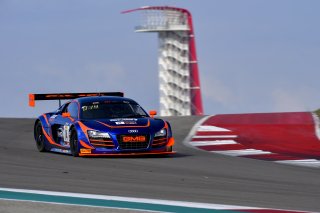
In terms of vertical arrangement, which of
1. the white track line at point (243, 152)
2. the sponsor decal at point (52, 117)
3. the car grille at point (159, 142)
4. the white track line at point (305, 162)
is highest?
the sponsor decal at point (52, 117)

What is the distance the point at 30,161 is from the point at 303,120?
10.3 meters

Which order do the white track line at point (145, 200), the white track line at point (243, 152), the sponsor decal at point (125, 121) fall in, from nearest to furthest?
the white track line at point (145, 200) < the sponsor decal at point (125, 121) < the white track line at point (243, 152)

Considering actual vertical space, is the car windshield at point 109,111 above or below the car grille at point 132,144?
above

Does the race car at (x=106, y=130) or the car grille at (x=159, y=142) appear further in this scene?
the car grille at (x=159, y=142)

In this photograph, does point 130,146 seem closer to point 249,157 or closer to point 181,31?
point 249,157

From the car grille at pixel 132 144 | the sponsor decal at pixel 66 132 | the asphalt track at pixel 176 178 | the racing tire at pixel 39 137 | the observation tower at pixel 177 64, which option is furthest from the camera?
the observation tower at pixel 177 64

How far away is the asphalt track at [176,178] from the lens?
864cm

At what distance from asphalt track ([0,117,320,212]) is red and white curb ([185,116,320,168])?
0.57 metres

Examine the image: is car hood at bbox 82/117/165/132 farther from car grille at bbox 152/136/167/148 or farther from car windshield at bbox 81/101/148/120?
car windshield at bbox 81/101/148/120

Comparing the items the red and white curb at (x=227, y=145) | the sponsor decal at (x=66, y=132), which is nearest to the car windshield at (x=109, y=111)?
the sponsor decal at (x=66, y=132)

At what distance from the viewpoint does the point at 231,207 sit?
Answer: 25.1ft

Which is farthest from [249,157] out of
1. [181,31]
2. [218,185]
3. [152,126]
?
[181,31]

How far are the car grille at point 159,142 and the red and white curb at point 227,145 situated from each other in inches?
54.4

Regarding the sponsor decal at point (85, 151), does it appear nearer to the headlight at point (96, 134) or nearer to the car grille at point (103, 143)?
the car grille at point (103, 143)
